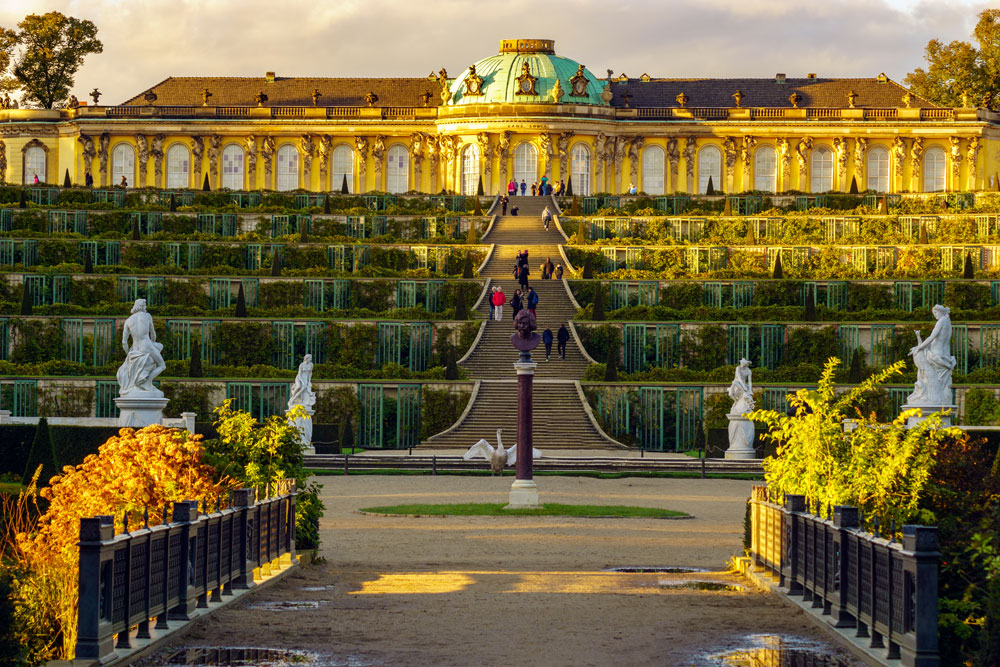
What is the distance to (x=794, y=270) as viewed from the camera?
2281 inches

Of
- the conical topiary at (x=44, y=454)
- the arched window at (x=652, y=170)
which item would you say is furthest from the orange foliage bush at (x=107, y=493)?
the arched window at (x=652, y=170)

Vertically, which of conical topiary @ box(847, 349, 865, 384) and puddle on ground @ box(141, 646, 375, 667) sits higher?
conical topiary @ box(847, 349, 865, 384)

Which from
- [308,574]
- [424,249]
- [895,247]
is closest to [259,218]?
[424,249]

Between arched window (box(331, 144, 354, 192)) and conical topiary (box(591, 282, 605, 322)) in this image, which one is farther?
arched window (box(331, 144, 354, 192))

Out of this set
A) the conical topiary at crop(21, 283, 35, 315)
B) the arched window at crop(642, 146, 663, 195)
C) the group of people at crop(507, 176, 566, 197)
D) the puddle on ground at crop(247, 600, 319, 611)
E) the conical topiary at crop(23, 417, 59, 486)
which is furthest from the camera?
the arched window at crop(642, 146, 663, 195)

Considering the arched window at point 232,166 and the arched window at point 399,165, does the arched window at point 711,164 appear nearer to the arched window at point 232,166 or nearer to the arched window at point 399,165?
the arched window at point 399,165

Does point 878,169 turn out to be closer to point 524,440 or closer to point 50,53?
point 50,53

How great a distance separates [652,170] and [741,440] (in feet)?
162

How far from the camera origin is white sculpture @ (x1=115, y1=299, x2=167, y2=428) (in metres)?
34.2

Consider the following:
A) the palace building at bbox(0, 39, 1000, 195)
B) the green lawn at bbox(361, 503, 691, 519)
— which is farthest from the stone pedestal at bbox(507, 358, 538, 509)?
the palace building at bbox(0, 39, 1000, 195)

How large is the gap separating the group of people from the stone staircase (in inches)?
657

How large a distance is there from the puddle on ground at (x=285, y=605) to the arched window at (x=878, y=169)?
2908 inches

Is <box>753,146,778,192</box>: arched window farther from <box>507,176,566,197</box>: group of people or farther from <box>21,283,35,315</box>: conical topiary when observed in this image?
<box>21,283,35,315</box>: conical topiary

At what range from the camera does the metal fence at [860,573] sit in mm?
12328
